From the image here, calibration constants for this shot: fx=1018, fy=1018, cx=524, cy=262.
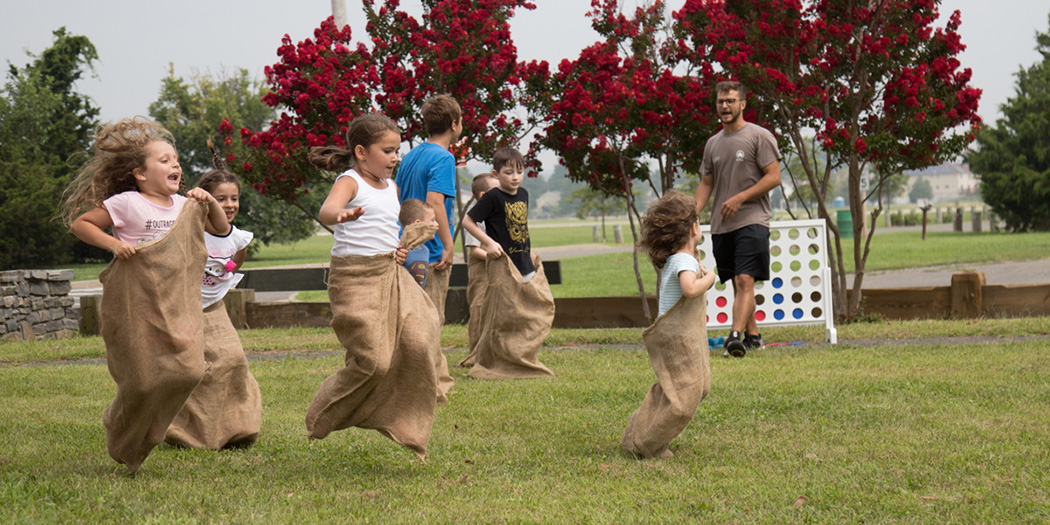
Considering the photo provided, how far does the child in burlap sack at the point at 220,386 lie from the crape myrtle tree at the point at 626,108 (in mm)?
6544

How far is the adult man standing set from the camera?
7.96 metres

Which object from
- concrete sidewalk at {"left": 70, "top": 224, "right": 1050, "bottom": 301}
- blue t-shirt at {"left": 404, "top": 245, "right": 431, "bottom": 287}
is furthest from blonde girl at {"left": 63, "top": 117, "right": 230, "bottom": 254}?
concrete sidewalk at {"left": 70, "top": 224, "right": 1050, "bottom": 301}

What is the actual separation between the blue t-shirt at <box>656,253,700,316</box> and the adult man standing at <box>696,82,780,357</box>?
3.18 meters

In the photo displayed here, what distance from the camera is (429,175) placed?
6.00 metres

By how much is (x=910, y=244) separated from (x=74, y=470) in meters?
33.3

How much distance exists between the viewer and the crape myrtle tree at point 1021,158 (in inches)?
1631

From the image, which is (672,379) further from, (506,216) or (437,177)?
(506,216)

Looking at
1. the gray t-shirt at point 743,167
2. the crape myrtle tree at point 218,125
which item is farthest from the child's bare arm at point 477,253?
the crape myrtle tree at point 218,125

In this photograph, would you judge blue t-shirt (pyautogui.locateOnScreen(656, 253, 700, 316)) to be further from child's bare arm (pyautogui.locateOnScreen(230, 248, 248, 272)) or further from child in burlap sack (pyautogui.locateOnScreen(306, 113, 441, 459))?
child's bare arm (pyautogui.locateOnScreen(230, 248, 248, 272))

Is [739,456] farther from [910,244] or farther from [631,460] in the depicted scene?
[910,244]

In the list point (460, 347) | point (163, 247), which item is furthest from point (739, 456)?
point (460, 347)

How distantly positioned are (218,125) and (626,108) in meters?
32.7

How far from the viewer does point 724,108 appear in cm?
802

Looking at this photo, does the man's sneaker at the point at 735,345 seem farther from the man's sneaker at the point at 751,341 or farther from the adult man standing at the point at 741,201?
the man's sneaker at the point at 751,341
